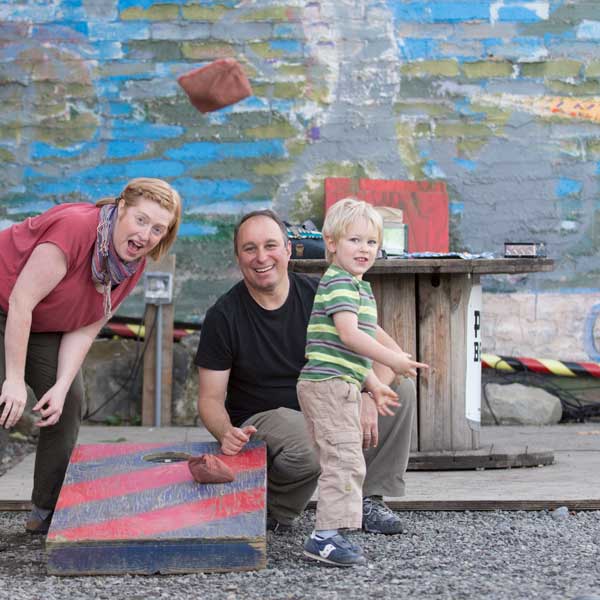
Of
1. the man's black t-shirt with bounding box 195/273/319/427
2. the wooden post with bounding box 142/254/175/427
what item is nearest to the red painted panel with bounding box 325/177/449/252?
the wooden post with bounding box 142/254/175/427

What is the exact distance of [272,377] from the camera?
3980 mm

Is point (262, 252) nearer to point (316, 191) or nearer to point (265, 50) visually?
point (316, 191)

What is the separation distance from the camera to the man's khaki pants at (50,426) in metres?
3.92

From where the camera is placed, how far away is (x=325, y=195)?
692cm

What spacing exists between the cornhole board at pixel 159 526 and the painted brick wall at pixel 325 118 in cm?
345

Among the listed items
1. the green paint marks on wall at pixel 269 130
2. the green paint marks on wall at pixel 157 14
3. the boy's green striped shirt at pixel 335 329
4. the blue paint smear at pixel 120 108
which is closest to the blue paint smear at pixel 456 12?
the green paint marks on wall at pixel 269 130

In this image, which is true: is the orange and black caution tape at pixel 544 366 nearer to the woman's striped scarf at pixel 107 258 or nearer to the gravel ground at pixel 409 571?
the gravel ground at pixel 409 571

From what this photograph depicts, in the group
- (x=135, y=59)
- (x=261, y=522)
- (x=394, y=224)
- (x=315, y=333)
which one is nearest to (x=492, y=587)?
(x=261, y=522)

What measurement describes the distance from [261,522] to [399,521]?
783mm

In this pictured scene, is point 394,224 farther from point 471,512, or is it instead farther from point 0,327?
point 0,327

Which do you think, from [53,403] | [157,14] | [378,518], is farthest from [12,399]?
[157,14]

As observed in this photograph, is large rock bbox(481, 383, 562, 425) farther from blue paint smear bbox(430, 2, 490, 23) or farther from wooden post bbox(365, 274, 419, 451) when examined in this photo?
blue paint smear bbox(430, 2, 490, 23)

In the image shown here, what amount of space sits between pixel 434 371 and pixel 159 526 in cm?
205

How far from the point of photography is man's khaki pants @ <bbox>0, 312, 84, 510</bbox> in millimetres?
3916
